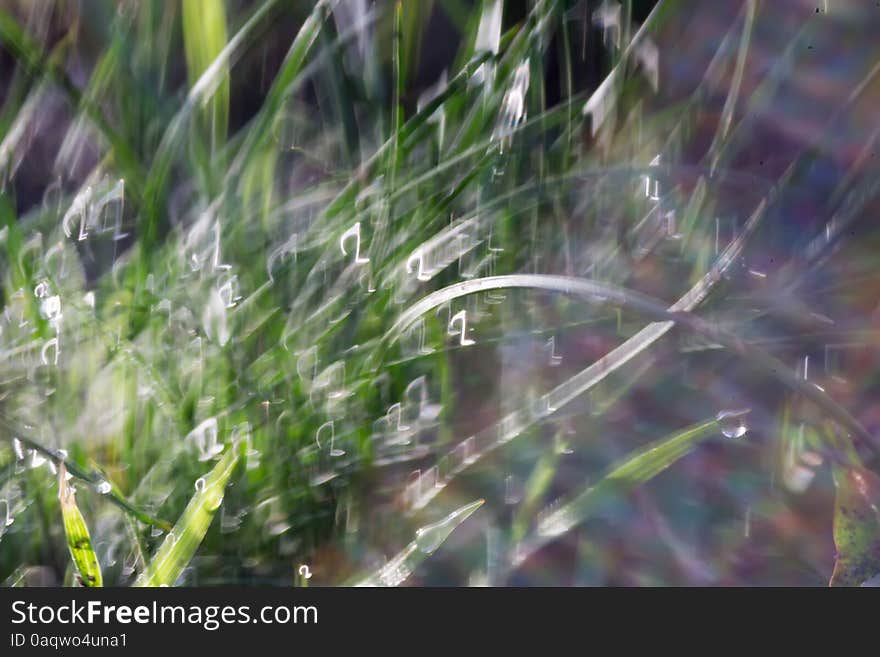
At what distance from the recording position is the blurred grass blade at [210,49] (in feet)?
1.26

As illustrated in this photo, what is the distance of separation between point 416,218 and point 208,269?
0.34ft

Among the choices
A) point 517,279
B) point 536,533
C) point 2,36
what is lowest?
point 536,533

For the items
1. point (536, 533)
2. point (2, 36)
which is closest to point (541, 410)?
point (536, 533)

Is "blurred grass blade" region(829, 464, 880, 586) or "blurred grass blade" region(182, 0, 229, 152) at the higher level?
"blurred grass blade" region(182, 0, 229, 152)

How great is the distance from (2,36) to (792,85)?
1.26 feet

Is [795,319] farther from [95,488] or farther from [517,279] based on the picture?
[95,488]

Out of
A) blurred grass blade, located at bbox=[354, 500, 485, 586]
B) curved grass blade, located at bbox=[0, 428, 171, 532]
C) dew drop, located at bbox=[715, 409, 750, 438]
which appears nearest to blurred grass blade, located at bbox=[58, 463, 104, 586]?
curved grass blade, located at bbox=[0, 428, 171, 532]

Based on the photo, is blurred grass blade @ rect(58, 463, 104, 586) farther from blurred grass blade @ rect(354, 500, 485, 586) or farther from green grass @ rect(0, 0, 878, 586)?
blurred grass blade @ rect(354, 500, 485, 586)

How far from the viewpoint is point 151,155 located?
0.39m

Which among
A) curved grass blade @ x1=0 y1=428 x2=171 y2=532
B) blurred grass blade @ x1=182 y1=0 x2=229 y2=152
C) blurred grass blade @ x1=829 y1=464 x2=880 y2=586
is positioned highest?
blurred grass blade @ x1=182 y1=0 x2=229 y2=152

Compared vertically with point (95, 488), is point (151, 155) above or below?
above

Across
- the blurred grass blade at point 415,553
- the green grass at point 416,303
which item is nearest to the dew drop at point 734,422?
the green grass at point 416,303

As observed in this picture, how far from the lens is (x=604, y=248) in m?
0.39

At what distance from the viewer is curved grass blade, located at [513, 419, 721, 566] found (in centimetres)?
36
